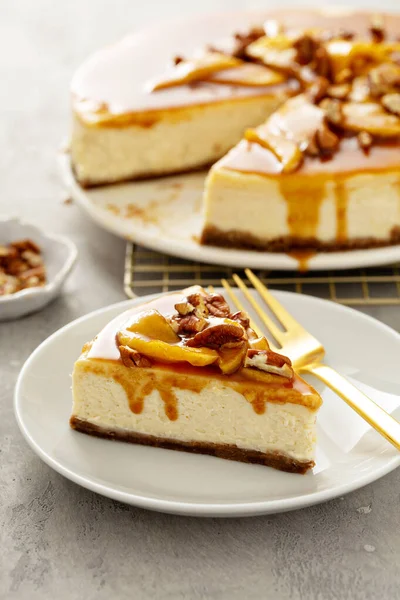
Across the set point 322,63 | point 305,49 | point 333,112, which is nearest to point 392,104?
point 333,112

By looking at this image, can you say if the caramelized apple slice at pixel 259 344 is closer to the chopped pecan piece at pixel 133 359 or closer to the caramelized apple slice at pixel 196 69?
the chopped pecan piece at pixel 133 359

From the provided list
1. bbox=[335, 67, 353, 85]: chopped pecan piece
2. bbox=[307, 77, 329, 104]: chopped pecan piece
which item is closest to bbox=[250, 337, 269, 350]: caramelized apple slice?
bbox=[307, 77, 329, 104]: chopped pecan piece

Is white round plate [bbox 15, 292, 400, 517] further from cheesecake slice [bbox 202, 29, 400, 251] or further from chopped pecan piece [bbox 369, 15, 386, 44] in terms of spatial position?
chopped pecan piece [bbox 369, 15, 386, 44]

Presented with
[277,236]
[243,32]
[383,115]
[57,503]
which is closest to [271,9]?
[243,32]

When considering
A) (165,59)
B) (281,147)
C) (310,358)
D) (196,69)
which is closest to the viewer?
(310,358)

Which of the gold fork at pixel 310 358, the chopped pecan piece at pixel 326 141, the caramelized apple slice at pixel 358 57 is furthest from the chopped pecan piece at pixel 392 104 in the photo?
the gold fork at pixel 310 358

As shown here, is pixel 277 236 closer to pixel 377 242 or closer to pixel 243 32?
pixel 377 242

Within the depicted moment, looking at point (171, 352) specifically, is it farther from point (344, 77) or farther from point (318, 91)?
point (344, 77)
